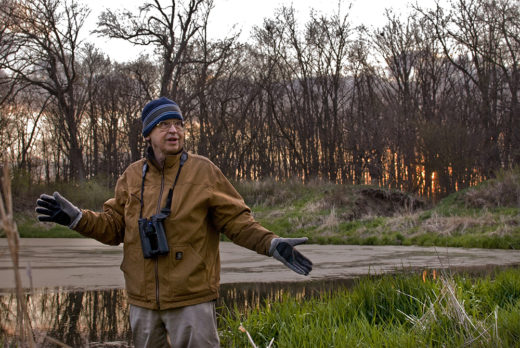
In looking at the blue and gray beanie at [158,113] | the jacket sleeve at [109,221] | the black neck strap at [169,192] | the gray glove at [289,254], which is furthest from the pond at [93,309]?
the gray glove at [289,254]

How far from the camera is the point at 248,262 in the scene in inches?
455

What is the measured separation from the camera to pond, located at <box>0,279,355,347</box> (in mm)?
4980

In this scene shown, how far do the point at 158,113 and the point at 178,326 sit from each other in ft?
4.10

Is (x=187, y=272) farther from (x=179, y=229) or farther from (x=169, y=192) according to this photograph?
(x=169, y=192)

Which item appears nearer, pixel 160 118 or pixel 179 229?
pixel 179 229

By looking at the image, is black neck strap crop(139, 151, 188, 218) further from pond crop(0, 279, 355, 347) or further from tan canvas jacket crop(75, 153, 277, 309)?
pond crop(0, 279, 355, 347)

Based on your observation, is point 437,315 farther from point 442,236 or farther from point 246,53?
point 246,53

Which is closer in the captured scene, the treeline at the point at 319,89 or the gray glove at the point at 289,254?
the gray glove at the point at 289,254

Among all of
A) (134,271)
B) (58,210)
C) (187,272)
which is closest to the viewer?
(187,272)

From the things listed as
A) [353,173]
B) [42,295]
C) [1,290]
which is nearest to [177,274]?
[42,295]

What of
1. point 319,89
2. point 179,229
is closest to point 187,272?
point 179,229

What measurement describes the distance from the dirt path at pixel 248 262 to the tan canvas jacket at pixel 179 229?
13.6 feet

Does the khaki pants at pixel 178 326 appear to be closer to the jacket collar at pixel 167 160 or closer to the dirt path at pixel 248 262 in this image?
the jacket collar at pixel 167 160

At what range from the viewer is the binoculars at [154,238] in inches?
119
